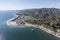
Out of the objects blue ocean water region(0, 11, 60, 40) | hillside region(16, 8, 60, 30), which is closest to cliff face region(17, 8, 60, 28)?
hillside region(16, 8, 60, 30)

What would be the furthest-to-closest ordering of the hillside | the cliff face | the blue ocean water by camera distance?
the cliff face → the hillside → the blue ocean water

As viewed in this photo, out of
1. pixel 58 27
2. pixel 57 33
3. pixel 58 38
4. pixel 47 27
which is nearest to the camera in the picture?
pixel 58 38

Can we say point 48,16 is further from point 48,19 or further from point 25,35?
point 25,35

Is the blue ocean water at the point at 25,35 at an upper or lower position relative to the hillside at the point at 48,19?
lower

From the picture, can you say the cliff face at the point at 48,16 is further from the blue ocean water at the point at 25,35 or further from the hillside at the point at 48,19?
the blue ocean water at the point at 25,35

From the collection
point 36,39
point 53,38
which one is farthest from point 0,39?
point 53,38

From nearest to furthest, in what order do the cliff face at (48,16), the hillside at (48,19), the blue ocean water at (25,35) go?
the blue ocean water at (25,35) < the hillside at (48,19) < the cliff face at (48,16)

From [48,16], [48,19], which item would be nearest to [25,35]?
[48,19]

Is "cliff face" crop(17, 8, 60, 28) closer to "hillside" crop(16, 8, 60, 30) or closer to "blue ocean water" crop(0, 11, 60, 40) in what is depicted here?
"hillside" crop(16, 8, 60, 30)

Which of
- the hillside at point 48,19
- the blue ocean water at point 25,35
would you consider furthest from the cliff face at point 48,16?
the blue ocean water at point 25,35

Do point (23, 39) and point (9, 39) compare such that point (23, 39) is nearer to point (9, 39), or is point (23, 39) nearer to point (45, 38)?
point (9, 39)

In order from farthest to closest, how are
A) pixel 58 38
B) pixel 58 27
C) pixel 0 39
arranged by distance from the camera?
pixel 58 27 < pixel 58 38 < pixel 0 39
